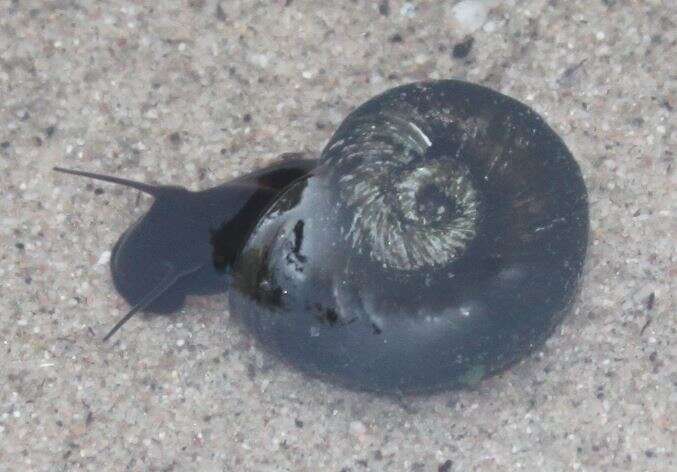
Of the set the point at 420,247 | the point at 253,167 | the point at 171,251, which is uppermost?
the point at 420,247

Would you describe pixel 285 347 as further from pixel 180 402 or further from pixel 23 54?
pixel 23 54

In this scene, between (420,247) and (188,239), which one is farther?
(188,239)

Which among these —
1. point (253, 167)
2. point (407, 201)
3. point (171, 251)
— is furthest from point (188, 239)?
point (407, 201)

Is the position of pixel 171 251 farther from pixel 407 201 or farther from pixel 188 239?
pixel 407 201

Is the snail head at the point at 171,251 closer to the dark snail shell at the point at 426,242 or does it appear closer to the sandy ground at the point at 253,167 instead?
the sandy ground at the point at 253,167

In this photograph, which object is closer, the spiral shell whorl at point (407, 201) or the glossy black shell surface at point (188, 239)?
the spiral shell whorl at point (407, 201)

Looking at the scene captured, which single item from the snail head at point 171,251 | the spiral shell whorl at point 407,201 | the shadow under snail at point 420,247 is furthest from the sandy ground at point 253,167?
the spiral shell whorl at point 407,201

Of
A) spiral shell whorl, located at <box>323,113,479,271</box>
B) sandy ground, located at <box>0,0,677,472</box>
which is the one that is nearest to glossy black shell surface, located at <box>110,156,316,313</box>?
sandy ground, located at <box>0,0,677,472</box>

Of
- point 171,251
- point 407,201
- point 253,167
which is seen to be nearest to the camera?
point 407,201
